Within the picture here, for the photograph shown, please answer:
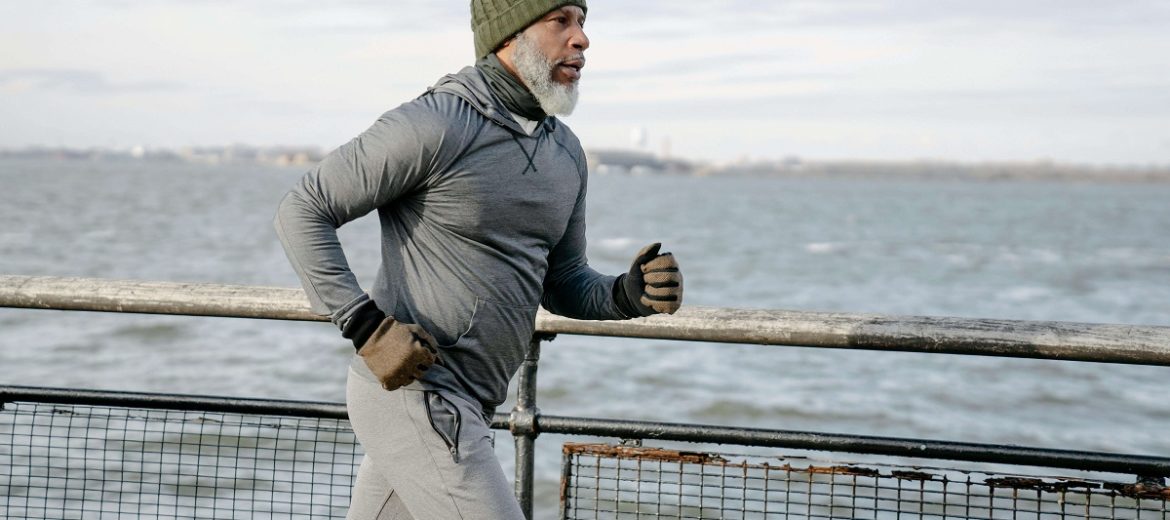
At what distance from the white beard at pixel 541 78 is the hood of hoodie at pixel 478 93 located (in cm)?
→ 7

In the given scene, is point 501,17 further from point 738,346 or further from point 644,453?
point 738,346

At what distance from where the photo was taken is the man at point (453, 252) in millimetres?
2322

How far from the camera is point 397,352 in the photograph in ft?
7.42

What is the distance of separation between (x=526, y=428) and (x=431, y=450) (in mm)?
687

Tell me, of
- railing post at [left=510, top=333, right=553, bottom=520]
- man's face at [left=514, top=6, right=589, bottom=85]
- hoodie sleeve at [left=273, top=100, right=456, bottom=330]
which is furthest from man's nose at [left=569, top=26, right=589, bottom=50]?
railing post at [left=510, top=333, right=553, bottom=520]

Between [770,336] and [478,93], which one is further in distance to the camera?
[770,336]

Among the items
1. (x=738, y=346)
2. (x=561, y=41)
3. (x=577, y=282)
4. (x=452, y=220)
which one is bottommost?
(x=738, y=346)

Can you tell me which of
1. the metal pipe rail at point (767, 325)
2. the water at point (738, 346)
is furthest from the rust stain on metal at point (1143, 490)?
the water at point (738, 346)

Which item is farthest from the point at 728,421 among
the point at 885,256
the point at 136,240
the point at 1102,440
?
the point at 885,256

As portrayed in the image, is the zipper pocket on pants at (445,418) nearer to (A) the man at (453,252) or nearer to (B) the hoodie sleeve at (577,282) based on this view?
(A) the man at (453,252)

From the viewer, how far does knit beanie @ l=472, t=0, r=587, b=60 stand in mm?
2475

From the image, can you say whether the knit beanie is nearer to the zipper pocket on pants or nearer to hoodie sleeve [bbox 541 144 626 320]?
hoodie sleeve [bbox 541 144 626 320]

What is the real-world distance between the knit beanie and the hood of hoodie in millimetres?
71

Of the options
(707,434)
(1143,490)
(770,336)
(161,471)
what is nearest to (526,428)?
(707,434)
